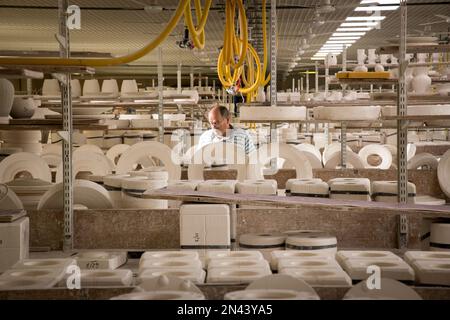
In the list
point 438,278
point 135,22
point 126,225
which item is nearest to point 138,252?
point 126,225

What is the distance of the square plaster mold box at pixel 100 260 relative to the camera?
3043 mm

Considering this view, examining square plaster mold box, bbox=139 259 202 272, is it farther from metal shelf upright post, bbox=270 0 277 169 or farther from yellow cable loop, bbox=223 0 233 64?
metal shelf upright post, bbox=270 0 277 169

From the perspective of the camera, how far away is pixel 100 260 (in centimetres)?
307

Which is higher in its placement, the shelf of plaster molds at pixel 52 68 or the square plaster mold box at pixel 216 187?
the shelf of plaster molds at pixel 52 68

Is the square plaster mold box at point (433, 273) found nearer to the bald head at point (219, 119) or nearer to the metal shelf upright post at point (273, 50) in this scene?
the metal shelf upright post at point (273, 50)

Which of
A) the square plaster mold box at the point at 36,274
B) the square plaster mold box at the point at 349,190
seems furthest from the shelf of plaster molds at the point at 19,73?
the square plaster mold box at the point at 349,190

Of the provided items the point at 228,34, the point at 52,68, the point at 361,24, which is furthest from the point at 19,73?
the point at 361,24

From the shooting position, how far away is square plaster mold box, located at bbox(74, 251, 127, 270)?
9.98 ft

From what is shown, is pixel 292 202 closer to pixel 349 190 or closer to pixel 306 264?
pixel 306 264

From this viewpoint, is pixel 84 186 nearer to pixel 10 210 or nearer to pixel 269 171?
pixel 10 210

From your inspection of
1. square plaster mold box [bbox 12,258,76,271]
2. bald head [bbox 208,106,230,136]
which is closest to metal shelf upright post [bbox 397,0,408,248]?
square plaster mold box [bbox 12,258,76,271]

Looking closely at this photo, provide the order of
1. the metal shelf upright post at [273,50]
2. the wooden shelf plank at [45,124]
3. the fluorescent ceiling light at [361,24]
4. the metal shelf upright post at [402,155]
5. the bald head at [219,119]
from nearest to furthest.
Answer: the metal shelf upright post at [402,155], the wooden shelf plank at [45,124], the metal shelf upright post at [273,50], the bald head at [219,119], the fluorescent ceiling light at [361,24]

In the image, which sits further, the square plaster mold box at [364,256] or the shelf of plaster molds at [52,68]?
the shelf of plaster molds at [52,68]

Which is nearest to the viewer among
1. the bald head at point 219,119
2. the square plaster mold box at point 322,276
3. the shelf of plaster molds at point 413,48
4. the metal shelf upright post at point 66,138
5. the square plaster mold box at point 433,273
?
the square plaster mold box at point 322,276
